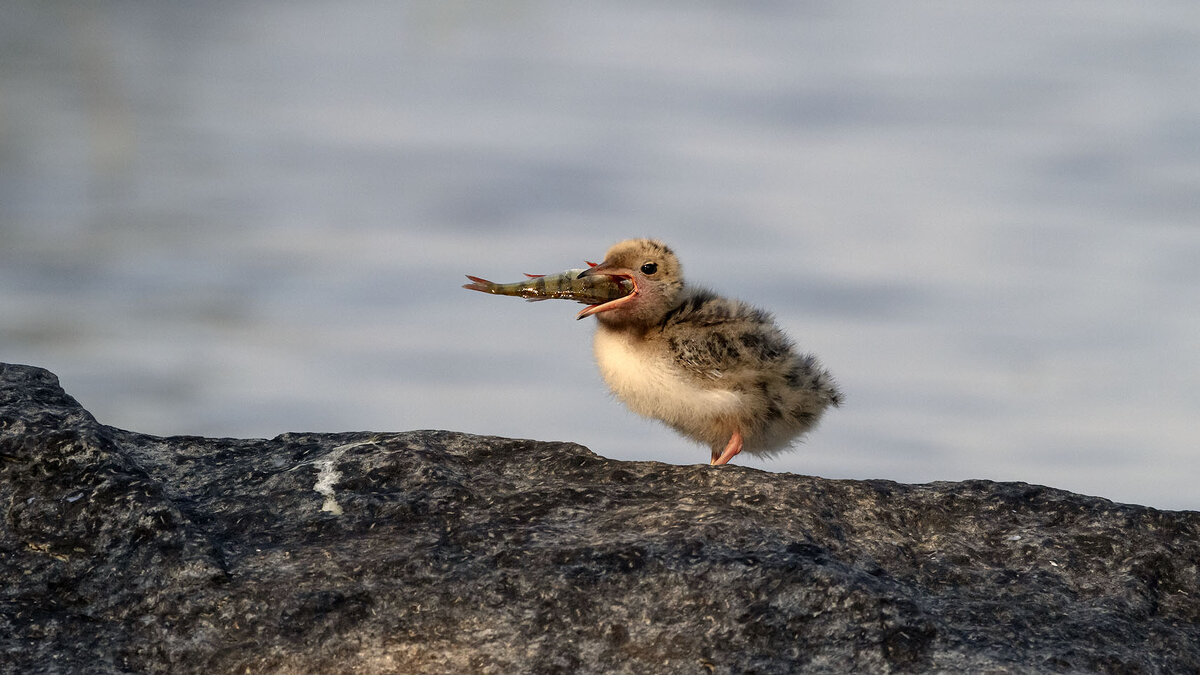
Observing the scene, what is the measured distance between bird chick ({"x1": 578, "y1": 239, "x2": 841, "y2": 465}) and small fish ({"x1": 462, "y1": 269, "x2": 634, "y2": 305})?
0.21 feet

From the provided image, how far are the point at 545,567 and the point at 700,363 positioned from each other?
2.18 meters

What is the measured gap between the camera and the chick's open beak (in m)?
6.94

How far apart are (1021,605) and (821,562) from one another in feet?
2.84

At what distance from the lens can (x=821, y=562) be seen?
472 centimetres

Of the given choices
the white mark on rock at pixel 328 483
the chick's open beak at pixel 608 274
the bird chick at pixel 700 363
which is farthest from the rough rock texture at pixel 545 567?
the chick's open beak at pixel 608 274

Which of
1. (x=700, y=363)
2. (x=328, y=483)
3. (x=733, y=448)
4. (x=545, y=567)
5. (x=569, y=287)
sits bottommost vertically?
(x=545, y=567)

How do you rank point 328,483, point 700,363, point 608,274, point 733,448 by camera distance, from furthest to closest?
point 608,274 → point 733,448 → point 700,363 → point 328,483

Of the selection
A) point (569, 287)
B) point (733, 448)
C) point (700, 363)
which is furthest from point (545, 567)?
point (569, 287)

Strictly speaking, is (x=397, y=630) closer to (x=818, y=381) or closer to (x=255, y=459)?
(x=255, y=459)

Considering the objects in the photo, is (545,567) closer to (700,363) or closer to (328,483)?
(328,483)

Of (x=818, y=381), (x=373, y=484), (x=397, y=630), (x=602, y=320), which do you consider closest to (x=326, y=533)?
(x=373, y=484)

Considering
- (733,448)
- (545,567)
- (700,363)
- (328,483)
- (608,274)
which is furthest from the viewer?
(608,274)

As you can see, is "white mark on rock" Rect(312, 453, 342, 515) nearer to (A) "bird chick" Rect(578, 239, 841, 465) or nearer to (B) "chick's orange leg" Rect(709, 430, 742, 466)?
(A) "bird chick" Rect(578, 239, 841, 465)

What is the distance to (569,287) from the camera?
7098mm
